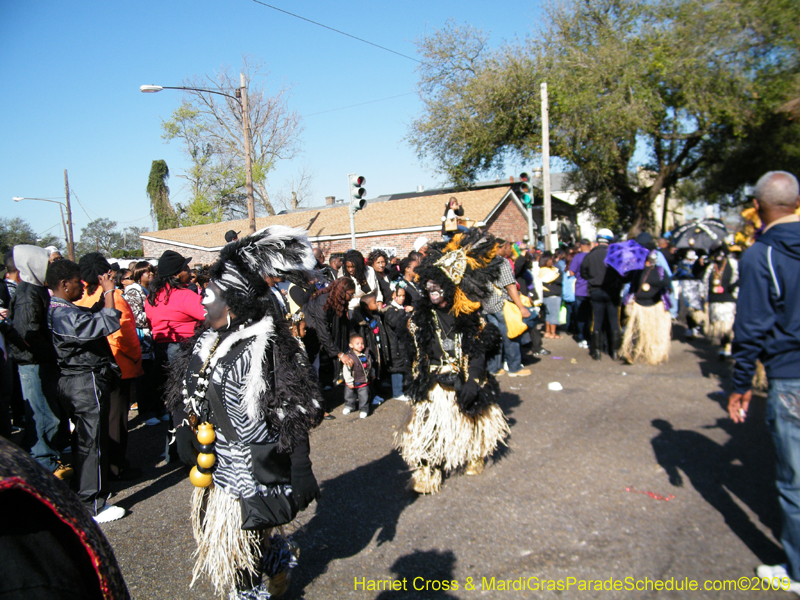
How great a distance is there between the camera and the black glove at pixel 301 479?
2.55m

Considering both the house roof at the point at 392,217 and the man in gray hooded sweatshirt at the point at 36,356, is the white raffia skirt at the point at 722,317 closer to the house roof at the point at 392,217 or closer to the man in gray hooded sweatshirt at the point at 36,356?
the man in gray hooded sweatshirt at the point at 36,356

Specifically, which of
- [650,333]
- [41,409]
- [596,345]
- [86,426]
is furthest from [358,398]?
[650,333]

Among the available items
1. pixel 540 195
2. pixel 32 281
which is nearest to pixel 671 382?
pixel 32 281

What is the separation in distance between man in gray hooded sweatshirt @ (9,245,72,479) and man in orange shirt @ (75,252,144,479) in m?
0.40

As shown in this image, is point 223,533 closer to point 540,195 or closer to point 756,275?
point 756,275

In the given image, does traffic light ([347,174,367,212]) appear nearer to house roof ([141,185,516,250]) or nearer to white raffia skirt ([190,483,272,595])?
white raffia skirt ([190,483,272,595])

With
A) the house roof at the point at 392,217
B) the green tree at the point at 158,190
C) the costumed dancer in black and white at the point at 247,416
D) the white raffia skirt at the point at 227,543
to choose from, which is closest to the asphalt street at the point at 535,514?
the white raffia skirt at the point at 227,543

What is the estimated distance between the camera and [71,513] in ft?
2.99

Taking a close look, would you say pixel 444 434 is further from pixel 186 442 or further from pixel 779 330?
pixel 779 330

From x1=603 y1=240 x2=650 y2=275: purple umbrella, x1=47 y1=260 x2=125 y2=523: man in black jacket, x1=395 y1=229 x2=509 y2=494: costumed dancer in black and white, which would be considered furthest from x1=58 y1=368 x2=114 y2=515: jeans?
x1=603 y1=240 x2=650 y2=275: purple umbrella

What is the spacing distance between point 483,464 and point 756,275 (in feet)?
8.91

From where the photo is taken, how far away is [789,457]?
2740 mm

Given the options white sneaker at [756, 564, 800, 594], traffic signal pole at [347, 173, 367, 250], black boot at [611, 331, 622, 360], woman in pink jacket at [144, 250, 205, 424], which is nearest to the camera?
white sneaker at [756, 564, 800, 594]

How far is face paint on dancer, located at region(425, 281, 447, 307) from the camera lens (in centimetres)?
435
